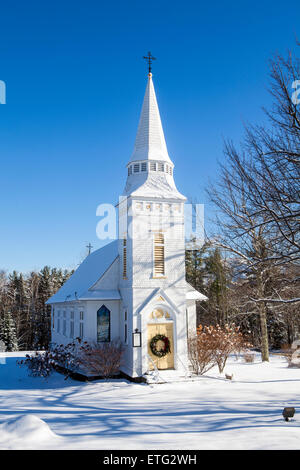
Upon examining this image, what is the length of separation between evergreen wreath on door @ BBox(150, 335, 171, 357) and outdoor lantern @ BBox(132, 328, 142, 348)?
25.6 inches

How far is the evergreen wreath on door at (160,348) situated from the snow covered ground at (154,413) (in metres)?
1.83

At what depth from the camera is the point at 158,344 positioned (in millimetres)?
18266

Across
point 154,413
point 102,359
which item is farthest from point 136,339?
point 154,413

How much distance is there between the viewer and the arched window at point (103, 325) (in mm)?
19739

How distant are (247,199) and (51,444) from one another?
24.3 ft

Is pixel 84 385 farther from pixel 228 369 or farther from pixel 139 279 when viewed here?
pixel 228 369

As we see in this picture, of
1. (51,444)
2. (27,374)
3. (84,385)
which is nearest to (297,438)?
(51,444)

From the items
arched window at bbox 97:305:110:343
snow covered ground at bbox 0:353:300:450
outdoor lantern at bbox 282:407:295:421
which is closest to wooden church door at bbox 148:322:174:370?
snow covered ground at bbox 0:353:300:450

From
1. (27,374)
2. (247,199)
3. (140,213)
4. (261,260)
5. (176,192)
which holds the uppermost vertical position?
(176,192)

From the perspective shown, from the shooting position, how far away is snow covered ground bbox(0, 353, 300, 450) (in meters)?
8.13

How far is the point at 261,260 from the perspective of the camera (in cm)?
1028

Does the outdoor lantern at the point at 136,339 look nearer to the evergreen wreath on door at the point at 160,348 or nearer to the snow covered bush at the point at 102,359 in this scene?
the evergreen wreath on door at the point at 160,348

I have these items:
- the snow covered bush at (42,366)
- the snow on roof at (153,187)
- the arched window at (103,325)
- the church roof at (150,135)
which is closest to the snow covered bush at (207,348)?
the arched window at (103,325)

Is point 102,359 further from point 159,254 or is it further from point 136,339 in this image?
point 159,254
